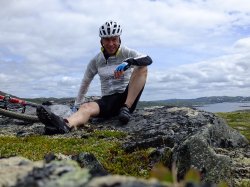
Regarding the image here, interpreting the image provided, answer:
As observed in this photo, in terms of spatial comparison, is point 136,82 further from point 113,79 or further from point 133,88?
point 113,79

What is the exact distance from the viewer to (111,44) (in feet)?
59.8

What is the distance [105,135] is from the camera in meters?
16.3

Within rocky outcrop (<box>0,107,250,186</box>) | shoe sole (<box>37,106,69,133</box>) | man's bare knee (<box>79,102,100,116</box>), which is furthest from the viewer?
man's bare knee (<box>79,102,100,116</box>)

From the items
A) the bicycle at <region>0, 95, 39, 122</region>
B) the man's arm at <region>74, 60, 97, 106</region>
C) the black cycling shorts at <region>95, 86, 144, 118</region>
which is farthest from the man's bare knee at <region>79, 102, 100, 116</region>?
the bicycle at <region>0, 95, 39, 122</region>

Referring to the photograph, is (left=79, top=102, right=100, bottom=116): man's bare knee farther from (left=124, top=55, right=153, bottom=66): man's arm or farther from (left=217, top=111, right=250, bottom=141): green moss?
(left=217, top=111, right=250, bottom=141): green moss

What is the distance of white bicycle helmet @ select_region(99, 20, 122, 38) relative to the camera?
17.8 meters

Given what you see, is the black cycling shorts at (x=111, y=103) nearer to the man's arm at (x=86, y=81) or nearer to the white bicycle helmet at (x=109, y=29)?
the man's arm at (x=86, y=81)

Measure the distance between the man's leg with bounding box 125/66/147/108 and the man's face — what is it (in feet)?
4.43

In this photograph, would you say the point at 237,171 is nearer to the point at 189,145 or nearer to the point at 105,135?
the point at 189,145

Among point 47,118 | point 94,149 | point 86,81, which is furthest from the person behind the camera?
point 86,81

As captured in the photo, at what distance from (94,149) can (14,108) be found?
459 inches

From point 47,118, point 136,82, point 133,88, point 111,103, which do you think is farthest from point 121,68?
point 47,118

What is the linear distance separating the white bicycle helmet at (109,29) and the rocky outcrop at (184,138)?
392 cm

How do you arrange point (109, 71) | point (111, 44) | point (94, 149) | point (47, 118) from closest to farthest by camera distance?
point (94, 149) < point (47, 118) < point (111, 44) < point (109, 71)
